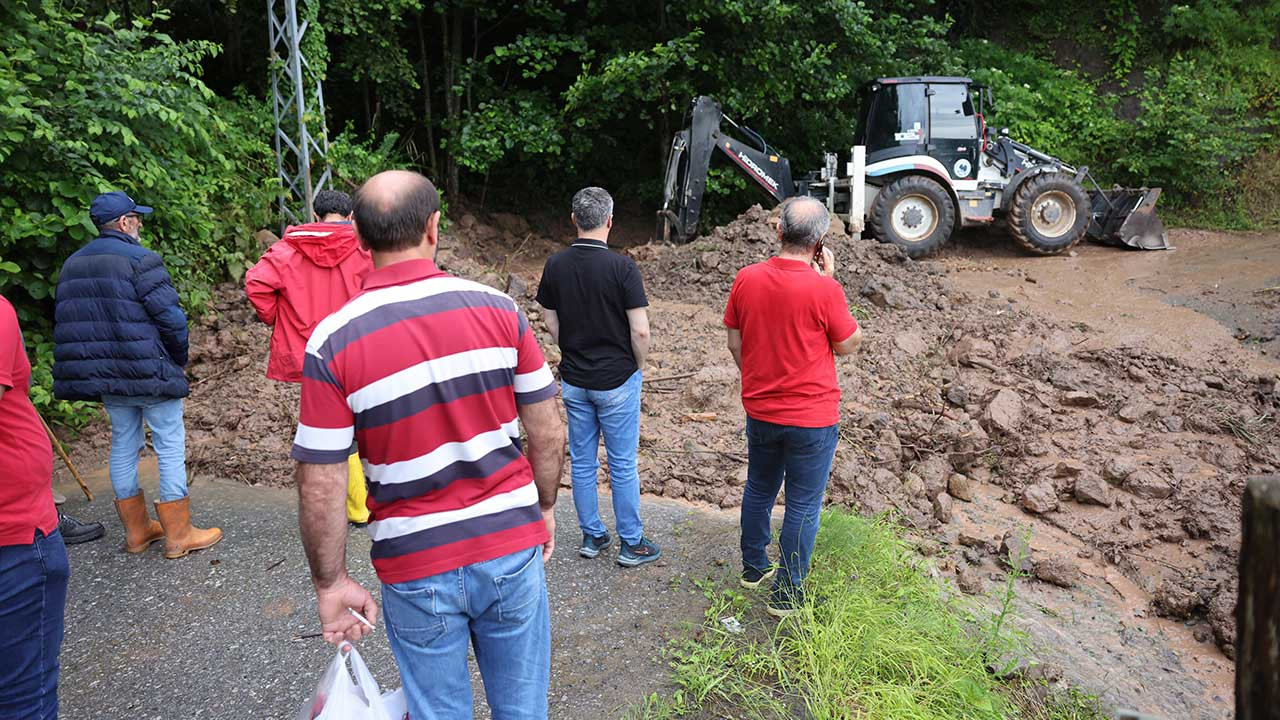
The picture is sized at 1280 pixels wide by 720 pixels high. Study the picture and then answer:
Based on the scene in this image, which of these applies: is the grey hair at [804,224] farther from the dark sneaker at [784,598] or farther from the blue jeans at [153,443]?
the blue jeans at [153,443]

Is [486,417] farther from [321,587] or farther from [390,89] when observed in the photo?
[390,89]

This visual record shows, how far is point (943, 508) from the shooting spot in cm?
564

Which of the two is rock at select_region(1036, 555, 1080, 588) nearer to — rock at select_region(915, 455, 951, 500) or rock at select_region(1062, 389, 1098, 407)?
rock at select_region(915, 455, 951, 500)

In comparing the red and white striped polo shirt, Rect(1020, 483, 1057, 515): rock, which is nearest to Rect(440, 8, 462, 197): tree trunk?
Rect(1020, 483, 1057, 515): rock

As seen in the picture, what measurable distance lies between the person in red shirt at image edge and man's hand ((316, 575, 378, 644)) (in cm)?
99

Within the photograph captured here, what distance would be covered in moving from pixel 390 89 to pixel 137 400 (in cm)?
1139

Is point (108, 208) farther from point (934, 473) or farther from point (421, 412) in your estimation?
point (934, 473)

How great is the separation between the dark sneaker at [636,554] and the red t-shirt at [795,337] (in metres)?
1.19

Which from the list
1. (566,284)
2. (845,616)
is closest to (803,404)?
(845,616)

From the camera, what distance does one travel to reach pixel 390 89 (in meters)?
14.4

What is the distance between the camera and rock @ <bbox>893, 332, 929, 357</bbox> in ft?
27.5

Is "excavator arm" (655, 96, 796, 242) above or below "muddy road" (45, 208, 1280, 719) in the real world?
above

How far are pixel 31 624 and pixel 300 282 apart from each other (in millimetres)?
2152

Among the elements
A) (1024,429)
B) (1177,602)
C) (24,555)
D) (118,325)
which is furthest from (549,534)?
(1024,429)
